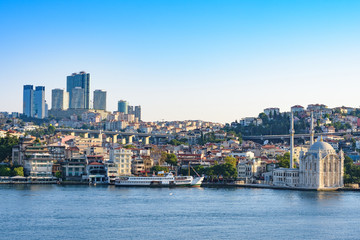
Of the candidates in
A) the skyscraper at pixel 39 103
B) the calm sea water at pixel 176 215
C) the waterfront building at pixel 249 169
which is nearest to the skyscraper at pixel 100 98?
the skyscraper at pixel 39 103

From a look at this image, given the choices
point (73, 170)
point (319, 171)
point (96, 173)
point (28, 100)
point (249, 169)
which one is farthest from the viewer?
point (28, 100)

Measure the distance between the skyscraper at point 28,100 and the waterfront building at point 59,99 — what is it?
10214 millimetres

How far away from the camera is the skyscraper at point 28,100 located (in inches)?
6644

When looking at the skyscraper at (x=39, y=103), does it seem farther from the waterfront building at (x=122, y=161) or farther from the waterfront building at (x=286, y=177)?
the waterfront building at (x=286, y=177)

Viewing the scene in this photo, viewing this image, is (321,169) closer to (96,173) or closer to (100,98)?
(96,173)

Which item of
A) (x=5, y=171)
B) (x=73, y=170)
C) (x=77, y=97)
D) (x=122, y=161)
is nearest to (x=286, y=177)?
(x=122, y=161)

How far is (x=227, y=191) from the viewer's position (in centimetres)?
4478

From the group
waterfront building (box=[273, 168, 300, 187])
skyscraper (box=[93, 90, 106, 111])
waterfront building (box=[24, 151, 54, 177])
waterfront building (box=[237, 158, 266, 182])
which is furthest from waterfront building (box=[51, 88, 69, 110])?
waterfront building (box=[273, 168, 300, 187])

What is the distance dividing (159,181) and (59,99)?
136046 mm

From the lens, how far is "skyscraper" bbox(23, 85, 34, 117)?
169m

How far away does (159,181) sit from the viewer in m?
49.2

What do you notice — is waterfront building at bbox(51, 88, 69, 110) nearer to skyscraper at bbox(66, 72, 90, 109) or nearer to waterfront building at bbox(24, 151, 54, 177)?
skyscraper at bbox(66, 72, 90, 109)

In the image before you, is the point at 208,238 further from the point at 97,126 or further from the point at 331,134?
the point at 97,126

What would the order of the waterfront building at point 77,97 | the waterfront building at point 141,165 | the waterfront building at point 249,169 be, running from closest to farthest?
the waterfront building at point 249,169, the waterfront building at point 141,165, the waterfront building at point 77,97
